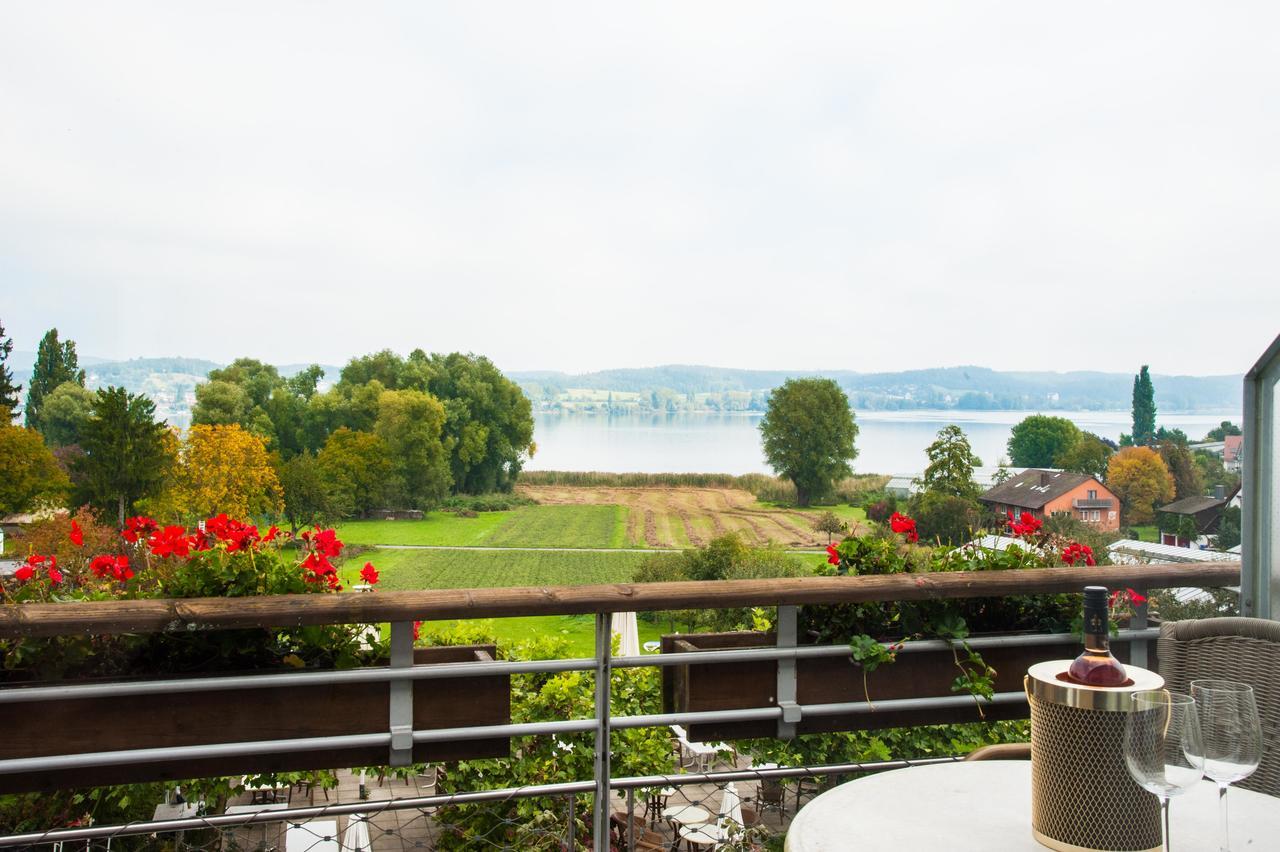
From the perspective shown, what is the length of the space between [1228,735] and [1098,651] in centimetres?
13

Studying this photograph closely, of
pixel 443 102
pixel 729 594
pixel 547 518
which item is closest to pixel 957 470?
pixel 547 518

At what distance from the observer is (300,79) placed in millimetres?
35531

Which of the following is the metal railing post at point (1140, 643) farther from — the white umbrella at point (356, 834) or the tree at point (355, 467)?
the tree at point (355, 467)

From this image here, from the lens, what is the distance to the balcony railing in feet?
4.91

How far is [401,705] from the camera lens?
1.66m

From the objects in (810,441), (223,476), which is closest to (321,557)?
(223,476)

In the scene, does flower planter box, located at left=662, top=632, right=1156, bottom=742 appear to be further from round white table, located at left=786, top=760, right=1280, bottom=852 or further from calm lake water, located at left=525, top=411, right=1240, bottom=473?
calm lake water, located at left=525, top=411, right=1240, bottom=473

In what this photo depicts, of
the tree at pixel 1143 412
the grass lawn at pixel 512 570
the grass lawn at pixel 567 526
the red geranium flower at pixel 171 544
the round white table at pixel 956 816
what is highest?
the tree at pixel 1143 412

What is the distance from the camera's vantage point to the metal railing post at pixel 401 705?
5.36 ft

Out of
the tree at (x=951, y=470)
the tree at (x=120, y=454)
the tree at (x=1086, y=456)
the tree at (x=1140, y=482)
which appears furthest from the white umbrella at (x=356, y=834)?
the tree at (x=1086, y=456)

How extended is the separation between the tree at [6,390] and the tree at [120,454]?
5.52 ft

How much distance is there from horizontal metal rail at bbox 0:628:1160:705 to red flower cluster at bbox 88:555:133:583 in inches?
10.9

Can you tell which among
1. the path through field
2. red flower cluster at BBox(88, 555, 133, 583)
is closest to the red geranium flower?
red flower cluster at BBox(88, 555, 133, 583)

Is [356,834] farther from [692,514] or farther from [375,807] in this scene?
[692,514]
